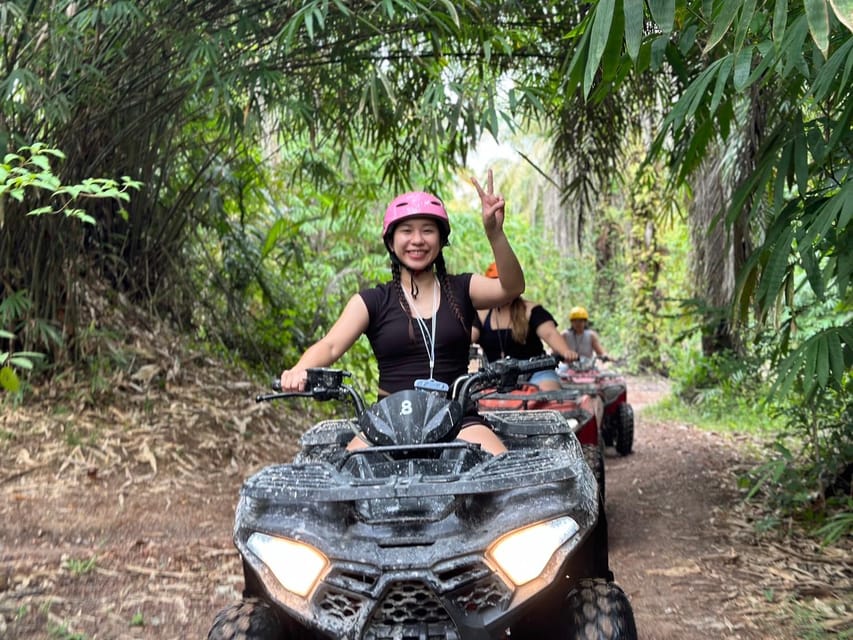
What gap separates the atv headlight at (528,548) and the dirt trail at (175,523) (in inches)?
68.2

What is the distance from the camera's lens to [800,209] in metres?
3.39

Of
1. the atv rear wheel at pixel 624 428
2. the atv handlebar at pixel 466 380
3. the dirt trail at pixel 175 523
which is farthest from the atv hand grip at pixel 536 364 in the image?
the atv rear wheel at pixel 624 428

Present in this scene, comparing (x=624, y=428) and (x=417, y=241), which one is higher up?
(x=417, y=241)

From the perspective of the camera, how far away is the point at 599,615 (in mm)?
2188

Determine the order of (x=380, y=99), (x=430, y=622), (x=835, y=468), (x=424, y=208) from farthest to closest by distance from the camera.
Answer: (x=380, y=99), (x=835, y=468), (x=424, y=208), (x=430, y=622)

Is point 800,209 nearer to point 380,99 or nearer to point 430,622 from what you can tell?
point 430,622

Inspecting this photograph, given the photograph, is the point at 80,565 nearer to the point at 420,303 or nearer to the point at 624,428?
the point at 420,303

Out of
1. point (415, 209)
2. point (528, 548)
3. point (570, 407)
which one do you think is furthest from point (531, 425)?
point (570, 407)

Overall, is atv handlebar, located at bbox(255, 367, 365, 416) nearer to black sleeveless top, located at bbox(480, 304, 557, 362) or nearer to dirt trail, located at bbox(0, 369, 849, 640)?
dirt trail, located at bbox(0, 369, 849, 640)

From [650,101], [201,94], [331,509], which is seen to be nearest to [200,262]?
[201,94]

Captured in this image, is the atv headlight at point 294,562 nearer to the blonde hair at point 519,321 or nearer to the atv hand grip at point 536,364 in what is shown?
the atv hand grip at point 536,364

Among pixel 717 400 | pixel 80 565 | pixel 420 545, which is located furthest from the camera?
pixel 717 400

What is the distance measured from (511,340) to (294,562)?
11.8 feet

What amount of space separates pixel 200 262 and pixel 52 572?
14.1 ft
